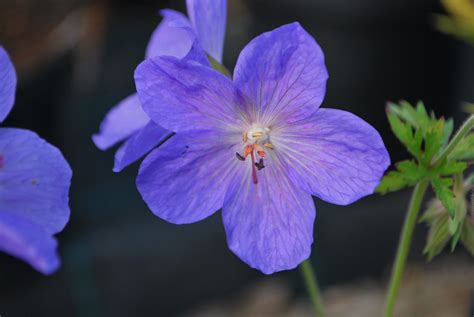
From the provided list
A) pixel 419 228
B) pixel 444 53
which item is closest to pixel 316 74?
pixel 419 228

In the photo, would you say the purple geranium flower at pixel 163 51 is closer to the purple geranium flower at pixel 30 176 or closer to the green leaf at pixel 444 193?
the purple geranium flower at pixel 30 176

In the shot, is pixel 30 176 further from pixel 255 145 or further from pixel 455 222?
pixel 455 222

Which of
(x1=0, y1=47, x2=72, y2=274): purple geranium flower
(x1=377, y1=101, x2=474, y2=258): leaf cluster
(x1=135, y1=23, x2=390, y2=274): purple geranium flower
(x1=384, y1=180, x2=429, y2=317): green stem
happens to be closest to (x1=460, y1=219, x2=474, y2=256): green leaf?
(x1=377, y1=101, x2=474, y2=258): leaf cluster

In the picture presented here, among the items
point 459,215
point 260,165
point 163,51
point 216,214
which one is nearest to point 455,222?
point 459,215

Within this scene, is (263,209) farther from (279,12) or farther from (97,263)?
(279,12)

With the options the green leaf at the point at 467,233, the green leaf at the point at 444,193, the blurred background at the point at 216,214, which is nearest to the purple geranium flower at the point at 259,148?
the green leaf at the point at 444,193
